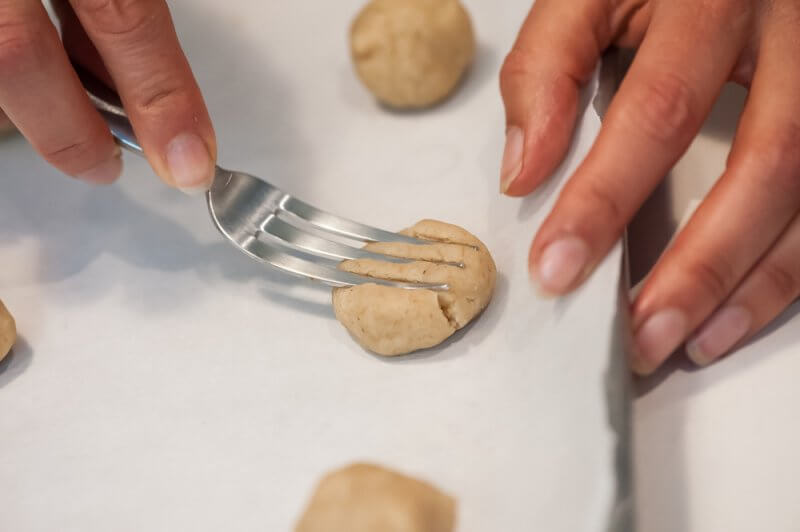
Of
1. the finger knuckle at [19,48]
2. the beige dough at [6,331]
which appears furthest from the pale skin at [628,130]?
the beige dough at [6,331]

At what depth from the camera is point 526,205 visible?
44.4 inches

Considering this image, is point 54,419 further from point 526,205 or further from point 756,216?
point 756,216

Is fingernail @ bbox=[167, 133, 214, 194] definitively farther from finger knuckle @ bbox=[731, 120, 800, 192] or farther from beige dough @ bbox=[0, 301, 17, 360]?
finger knuckle @ bbox=[731, 120, 800, 192]

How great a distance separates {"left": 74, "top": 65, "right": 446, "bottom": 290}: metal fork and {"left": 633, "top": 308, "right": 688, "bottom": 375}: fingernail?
0.33 m

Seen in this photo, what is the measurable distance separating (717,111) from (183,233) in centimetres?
93

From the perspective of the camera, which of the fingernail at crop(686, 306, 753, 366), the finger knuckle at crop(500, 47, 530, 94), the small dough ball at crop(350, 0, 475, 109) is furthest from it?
the small dough ball at crop(350, 0, 475, 109)

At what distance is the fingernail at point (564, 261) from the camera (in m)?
0.90

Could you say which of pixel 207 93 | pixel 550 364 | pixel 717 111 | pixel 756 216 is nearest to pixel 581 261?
pixel 550 364

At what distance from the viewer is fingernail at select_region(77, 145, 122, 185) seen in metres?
1.19

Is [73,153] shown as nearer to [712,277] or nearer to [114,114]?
[114,114]

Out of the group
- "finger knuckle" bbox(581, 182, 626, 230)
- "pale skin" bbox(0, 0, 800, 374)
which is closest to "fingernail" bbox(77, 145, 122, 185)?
"pale skin" bbox(0, 0, 800, 374)

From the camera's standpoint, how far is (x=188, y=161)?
1079 millimetres

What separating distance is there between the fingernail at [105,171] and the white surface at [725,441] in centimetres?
85

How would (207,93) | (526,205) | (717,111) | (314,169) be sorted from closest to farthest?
(526,205) < (717,111) < (314,169) < (207,93)
